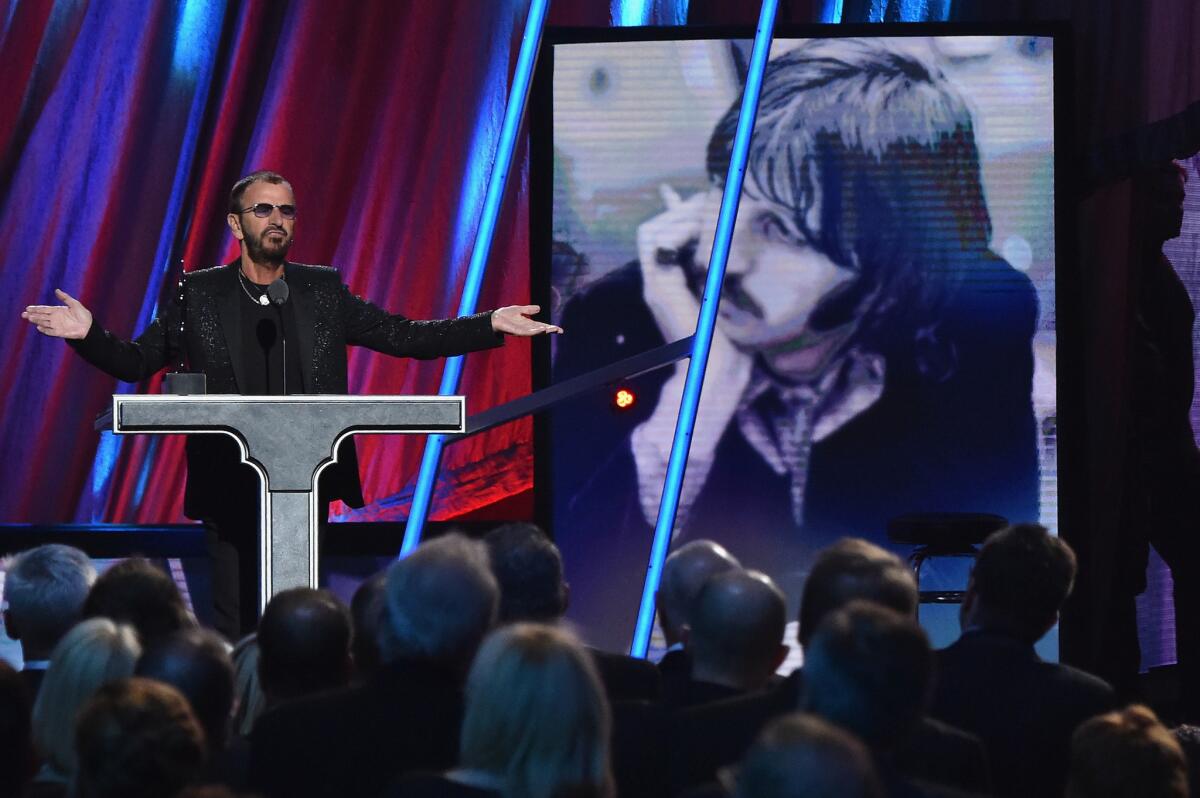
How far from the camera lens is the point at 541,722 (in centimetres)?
205

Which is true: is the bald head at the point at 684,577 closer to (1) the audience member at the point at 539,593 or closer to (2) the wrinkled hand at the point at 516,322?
(1) the audience member at the point at 539,593

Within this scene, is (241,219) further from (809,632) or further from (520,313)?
(809,632)

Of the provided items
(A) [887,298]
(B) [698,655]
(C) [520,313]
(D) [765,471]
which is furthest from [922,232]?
(B) [698,655]

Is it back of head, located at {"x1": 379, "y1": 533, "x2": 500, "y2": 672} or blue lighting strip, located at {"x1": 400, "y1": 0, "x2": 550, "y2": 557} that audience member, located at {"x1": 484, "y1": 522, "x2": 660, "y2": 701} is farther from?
blue lighting strip, located at {"x1": 400, "y1": 0, "x2": 550, "y2": 557}

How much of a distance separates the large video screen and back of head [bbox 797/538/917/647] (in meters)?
2.84

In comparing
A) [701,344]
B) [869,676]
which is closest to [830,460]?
[701,344]

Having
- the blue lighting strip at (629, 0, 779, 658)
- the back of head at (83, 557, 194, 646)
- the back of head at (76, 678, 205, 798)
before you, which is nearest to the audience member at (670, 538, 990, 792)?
the back of head at (76, 678, 205, 798)

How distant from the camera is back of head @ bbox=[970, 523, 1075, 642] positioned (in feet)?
9.95

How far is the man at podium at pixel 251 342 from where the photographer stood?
4.09 meters

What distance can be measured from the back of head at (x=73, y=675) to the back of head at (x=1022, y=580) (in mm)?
1390

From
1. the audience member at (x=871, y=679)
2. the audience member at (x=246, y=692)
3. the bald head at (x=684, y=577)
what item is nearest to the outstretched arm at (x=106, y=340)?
the audience member at (x=246, y=692)

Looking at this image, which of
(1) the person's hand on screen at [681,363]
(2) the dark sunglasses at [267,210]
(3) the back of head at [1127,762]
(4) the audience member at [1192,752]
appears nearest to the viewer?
(3) the back of head at [1127,762]

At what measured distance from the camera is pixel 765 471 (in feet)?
18.8

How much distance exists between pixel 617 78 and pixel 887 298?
1.11 metres
